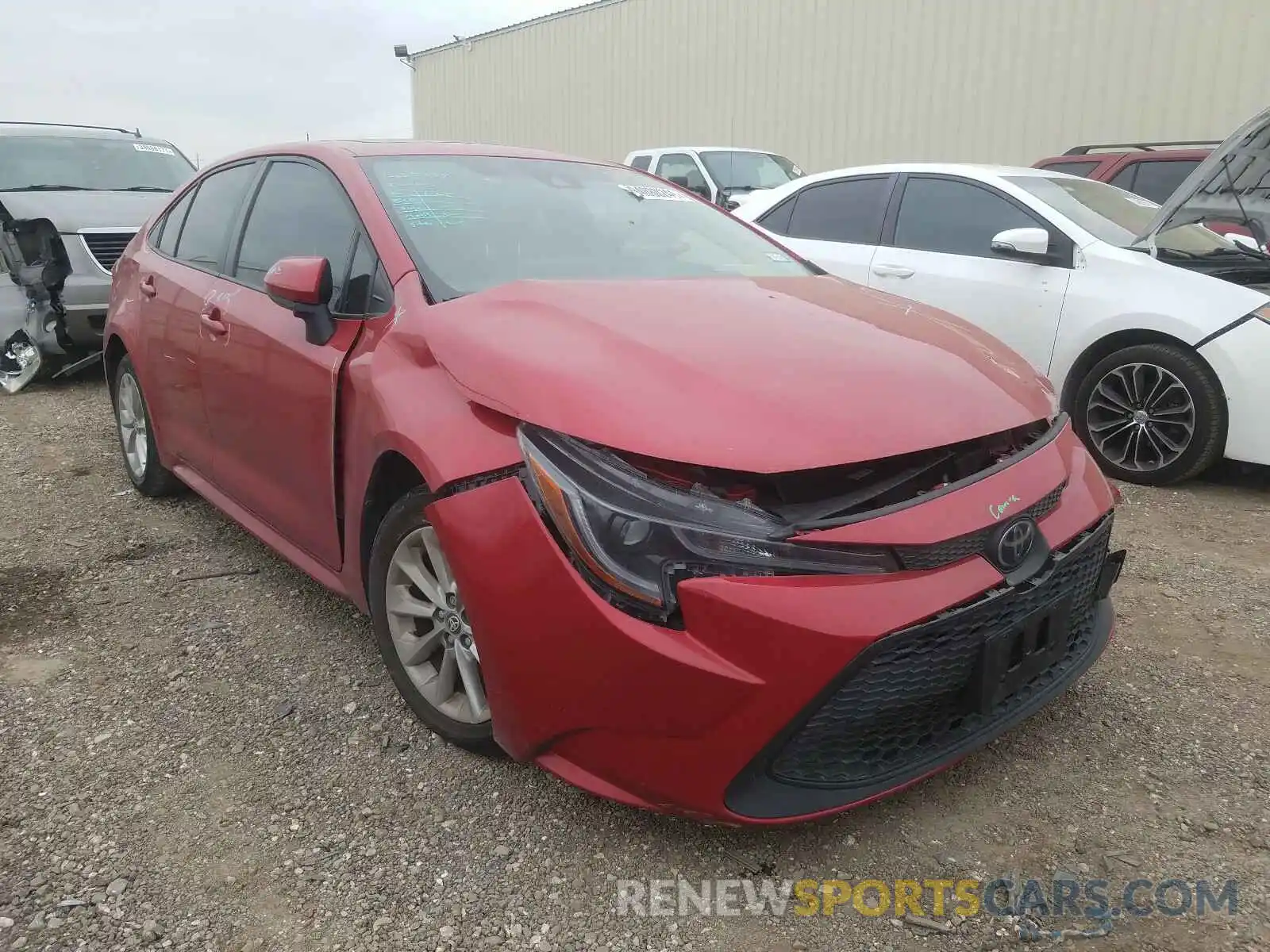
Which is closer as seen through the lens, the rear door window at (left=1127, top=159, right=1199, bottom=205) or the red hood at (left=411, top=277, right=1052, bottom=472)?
the red hood at (left=411, top=277, right=1052, bottom=472)

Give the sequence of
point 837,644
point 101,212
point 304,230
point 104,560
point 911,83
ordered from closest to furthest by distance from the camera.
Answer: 1. point 837,644
2. point 304,230
3. point 104,560
4. point 101,212
5. point 911,83

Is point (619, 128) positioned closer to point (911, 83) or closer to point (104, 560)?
point (911, 83)

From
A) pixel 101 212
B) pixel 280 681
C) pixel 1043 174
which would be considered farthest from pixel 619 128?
pixel 280 681

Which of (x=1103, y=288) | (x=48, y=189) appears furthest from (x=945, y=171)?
(x=48, y=189)

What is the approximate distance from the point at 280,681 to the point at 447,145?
1.72 meters

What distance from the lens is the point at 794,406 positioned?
182cm

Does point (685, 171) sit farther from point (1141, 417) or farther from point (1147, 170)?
point (1141, 417)

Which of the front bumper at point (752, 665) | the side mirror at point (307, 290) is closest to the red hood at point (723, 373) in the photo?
the front bumper at point (752, 665)

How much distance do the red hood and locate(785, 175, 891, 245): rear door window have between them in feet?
10.3

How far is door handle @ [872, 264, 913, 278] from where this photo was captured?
5125mm

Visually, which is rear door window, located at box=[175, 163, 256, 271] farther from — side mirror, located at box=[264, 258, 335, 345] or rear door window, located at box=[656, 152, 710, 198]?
rear door window, located at box=[656, 152, 710, 198]

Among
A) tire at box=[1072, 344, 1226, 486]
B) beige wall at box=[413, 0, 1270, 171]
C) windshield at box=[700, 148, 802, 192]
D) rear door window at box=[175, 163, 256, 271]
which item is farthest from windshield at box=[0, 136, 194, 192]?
tire at box=[1072, 344, 1226, 486]

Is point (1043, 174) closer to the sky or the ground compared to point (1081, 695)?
closer to the sky

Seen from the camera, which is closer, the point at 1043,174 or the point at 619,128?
the point at 1043,174
